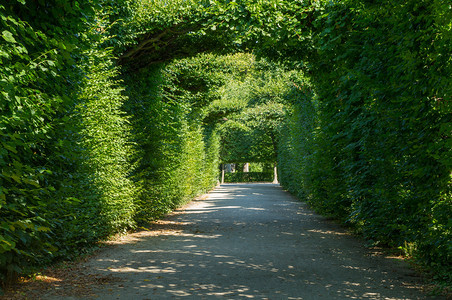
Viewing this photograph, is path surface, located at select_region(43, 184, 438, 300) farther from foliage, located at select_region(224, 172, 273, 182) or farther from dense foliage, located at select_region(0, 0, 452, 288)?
foliage, located at select_region(224, 172, 273, 182)

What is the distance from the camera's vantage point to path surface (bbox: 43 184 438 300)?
5.38 meters

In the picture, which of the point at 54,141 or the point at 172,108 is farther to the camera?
the point at 172,108

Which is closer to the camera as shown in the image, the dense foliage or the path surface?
the dense foliage

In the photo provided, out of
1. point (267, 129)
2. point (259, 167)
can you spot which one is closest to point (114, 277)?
point (267, 129)

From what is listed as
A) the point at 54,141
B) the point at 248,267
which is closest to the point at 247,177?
the point at 248,267

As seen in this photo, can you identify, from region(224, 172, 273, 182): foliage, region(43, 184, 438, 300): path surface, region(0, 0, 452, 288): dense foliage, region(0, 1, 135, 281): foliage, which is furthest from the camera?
region(224, 172, 273, 182): foliage

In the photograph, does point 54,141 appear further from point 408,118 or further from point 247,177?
point 247,177

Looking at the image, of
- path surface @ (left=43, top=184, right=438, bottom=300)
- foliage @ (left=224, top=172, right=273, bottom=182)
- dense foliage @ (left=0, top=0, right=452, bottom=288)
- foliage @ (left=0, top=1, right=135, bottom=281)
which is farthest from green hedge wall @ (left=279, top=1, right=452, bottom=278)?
foliage @ (left=224, top=172, right=273, bottom=182)

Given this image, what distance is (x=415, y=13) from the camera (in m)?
5.41

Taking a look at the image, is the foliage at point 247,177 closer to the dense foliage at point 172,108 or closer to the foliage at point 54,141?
the dense foliage at point 172,108

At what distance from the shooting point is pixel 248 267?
270 inches

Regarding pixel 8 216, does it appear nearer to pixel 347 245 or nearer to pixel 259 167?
pixel 347 245

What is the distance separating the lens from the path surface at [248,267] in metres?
5.38

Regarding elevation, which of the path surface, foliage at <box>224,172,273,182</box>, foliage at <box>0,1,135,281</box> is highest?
foliage at <box>0,1,135,281</box>
